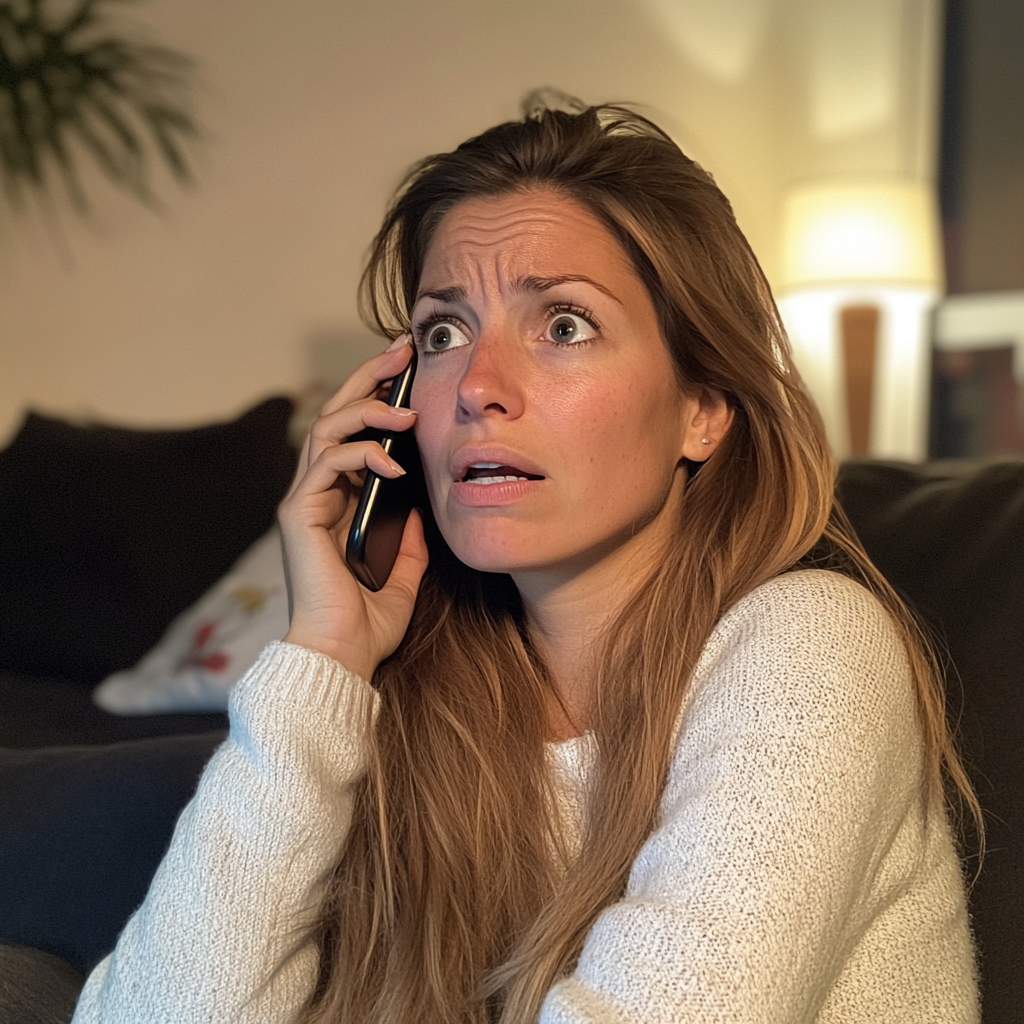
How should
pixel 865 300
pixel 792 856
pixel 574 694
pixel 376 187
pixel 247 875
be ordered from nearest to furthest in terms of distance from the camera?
pixel 792 856, pixel 247 875, pixel 574 694, pixel 865 300, pixel 376 187

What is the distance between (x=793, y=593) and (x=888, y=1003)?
1.01ft

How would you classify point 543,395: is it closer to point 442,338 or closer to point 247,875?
point 442,338

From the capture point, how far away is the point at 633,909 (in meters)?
0.70

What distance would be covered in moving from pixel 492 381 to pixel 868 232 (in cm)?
161

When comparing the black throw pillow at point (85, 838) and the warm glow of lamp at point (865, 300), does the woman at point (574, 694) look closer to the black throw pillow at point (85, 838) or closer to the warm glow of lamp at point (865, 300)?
the black throw pillow at point (85, 838)

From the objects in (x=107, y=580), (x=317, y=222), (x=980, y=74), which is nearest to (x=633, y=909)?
(x=107, y=580)

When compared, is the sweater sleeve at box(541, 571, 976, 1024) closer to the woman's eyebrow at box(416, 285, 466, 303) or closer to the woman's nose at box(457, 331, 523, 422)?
the woman's nose at box(457, 331, 523, 422)

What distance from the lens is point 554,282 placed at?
979mm

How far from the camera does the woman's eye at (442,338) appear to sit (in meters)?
1.06

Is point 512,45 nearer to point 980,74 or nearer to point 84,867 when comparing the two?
point 980,74

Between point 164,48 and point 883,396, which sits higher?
point 164,48

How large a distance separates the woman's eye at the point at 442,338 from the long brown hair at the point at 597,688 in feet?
0.45

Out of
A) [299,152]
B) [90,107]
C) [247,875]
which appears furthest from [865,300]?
[247,875]

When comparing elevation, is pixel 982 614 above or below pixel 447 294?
below
